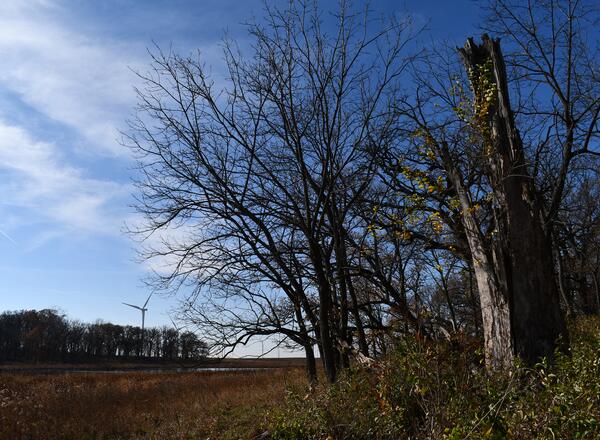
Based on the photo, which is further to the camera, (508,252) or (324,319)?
(324,319)

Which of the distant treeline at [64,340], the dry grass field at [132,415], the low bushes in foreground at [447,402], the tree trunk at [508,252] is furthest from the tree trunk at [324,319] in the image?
the distant treeline at [64,340]

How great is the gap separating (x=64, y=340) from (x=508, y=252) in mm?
91040

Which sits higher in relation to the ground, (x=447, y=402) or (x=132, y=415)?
(x=447, y=402)

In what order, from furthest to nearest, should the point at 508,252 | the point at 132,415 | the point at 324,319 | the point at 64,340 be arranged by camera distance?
1. the point at 64,340
2. the point at 132,415
3. the point at 324,319
4. the point at 508,252

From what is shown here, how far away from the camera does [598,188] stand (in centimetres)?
1917

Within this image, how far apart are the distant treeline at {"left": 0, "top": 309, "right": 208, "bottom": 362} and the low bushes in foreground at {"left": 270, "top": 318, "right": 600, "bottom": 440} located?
7103 centimetres

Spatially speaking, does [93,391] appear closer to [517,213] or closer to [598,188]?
[517,213]

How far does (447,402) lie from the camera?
5168 mm

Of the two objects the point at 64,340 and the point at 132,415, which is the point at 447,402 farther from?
the point at 64,340

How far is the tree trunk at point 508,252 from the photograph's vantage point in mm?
7199

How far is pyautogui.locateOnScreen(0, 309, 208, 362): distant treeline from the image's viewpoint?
81312 millimetres

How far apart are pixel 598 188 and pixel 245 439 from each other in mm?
17423

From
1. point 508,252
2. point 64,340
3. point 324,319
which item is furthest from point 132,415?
point 64,340

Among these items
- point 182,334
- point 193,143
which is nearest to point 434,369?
point 193,143
